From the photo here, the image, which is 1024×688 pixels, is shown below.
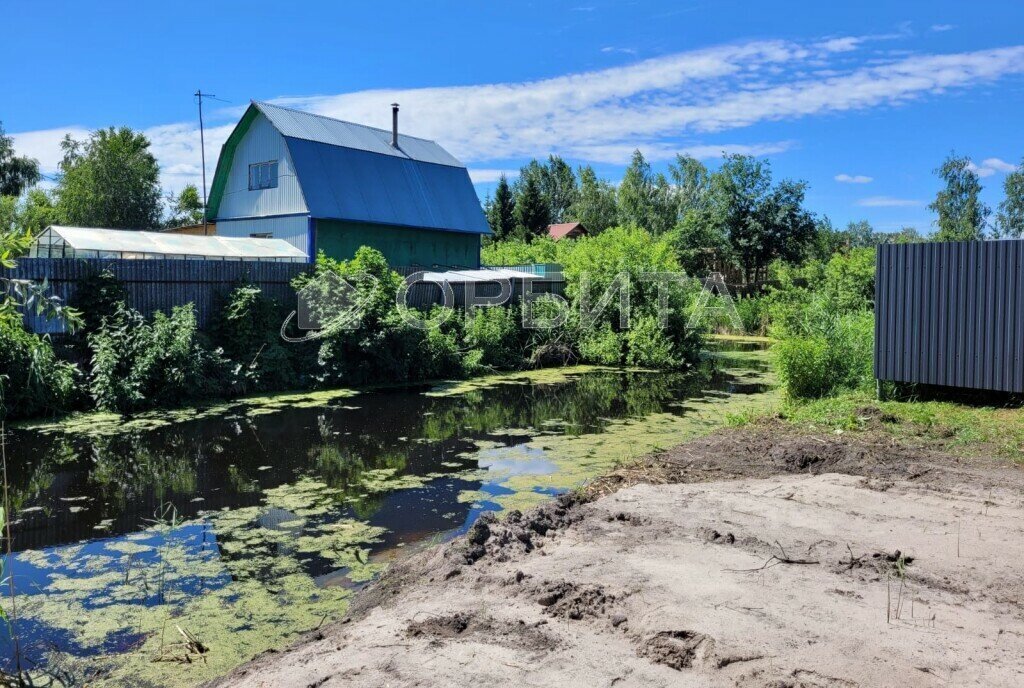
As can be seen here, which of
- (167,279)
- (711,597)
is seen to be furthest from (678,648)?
(167,279)

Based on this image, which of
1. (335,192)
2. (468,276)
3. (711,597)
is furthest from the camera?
(335,192)

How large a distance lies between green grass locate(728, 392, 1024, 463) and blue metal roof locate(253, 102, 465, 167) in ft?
59.4

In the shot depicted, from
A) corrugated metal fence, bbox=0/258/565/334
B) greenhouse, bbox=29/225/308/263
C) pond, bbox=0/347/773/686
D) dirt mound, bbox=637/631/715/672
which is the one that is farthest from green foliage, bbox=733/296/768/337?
dirt mound, bbox=637/631/715/672

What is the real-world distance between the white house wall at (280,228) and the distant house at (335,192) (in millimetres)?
31

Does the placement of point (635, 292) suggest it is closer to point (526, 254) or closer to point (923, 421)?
point (923, 421)

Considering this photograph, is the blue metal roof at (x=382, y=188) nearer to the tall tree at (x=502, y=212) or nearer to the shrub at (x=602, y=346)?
the shrub at (x=602, y=346)

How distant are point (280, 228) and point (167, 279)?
9492 millimetres

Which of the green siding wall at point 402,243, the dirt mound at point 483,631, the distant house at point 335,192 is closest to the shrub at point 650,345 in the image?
the distant house at point 335,192

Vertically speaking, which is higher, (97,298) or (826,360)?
(97,298)

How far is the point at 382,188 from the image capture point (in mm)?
25250

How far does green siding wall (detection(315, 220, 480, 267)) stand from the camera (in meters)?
23.3

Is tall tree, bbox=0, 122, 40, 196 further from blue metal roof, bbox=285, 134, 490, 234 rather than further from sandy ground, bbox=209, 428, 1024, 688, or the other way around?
sandy ground, bbox=209, 428, 1024, 688

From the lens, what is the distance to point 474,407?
1325 cm

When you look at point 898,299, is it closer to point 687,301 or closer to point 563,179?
point 687,301
